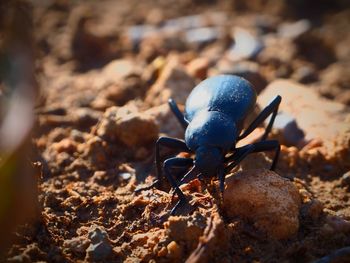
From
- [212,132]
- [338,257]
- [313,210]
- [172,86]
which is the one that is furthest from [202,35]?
[338,257]

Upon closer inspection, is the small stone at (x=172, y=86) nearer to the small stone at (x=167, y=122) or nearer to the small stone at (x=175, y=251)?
the small stone at (x=167, y=122)

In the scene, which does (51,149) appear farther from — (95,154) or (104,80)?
(104,80)

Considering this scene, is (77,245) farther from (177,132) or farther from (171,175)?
(177,132)

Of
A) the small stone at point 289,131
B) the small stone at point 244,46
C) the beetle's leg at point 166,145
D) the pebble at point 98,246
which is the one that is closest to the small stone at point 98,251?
the pebble at point 98,246

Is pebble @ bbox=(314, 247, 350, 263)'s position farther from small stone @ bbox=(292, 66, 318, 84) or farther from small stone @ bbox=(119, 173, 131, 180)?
small stone @ bbox=(292, 66, 318, 84)

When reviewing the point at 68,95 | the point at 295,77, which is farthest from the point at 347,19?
the point at 68,95

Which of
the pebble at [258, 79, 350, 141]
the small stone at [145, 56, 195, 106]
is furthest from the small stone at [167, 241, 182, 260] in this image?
the small stone at [145, 56, 195, 106]
